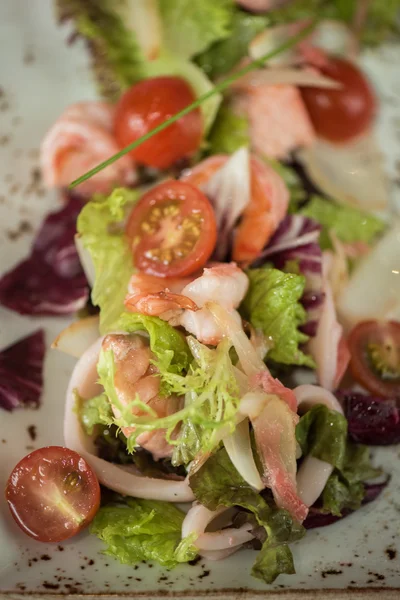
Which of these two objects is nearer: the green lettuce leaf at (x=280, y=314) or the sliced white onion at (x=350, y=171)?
the green lettuce leaf at (x=280, y=314)

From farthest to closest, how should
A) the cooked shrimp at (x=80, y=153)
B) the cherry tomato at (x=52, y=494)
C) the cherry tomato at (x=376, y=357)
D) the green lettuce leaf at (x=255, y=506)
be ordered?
the cooked shrimp at (x=80, y=153) → the cherry tomato at (x=376, y=357) → the cherry tomato at (x=52, y=494) → the green lettuce leaf at (x=255, y=506)

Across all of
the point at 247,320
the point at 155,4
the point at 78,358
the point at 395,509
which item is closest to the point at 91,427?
the point at 78,358

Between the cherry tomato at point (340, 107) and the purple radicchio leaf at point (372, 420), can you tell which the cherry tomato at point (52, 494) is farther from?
the cherry tomato at point (340, 107)

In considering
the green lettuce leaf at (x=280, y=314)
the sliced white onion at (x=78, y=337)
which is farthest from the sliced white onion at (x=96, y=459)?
the green lettuce leaf at (x=280, y=314)

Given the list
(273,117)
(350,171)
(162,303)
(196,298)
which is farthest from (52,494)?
(350,171)

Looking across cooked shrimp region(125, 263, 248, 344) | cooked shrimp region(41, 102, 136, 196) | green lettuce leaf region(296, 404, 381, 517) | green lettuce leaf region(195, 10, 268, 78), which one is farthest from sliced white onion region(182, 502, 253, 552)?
green lettuce leaf region(195, 10, 268, 78)

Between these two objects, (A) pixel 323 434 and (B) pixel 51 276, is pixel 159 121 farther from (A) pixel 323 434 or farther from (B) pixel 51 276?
(A) pixel 323 434
